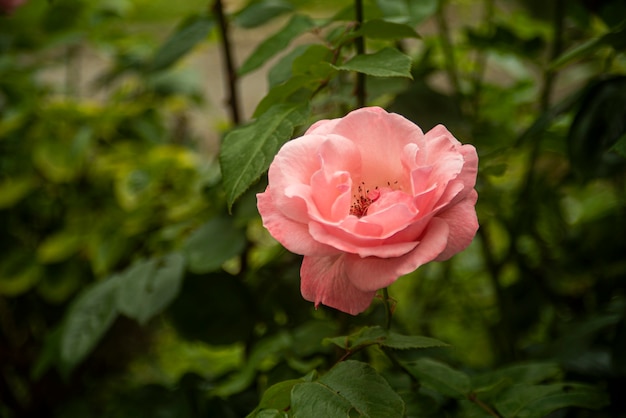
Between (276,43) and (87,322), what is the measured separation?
39cm

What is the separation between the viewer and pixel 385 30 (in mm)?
492

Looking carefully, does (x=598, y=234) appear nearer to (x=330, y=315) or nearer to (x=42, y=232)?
(x=330, y=315)

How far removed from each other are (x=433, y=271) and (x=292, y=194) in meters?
1.04

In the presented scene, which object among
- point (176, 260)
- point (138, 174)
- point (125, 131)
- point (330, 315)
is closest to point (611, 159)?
point (330, 315)

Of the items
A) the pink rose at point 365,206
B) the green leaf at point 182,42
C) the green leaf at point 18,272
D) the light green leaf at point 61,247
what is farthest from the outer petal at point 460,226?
the green leaf at point 18,272

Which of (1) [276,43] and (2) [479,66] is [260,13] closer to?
(1) [276,43]

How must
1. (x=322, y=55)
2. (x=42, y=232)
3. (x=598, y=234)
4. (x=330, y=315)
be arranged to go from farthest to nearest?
(x=42, y=232)
(x=598, y=234)
(x=330, y=315)
(x=322, y=55)

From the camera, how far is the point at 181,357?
1.54m

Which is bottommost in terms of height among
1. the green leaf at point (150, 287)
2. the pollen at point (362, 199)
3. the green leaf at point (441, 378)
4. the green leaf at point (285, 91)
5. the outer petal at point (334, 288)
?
the green leaf at point (150, 287)

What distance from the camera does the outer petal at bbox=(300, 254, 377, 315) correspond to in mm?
388

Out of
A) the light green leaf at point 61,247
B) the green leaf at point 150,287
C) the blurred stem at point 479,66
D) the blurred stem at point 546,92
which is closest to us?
the green leaf at point 150,287

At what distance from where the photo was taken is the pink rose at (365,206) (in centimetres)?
37

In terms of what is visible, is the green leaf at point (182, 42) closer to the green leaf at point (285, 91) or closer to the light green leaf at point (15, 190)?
the green leaf at point (285, 91)

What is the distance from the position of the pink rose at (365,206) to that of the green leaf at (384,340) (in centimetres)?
5
